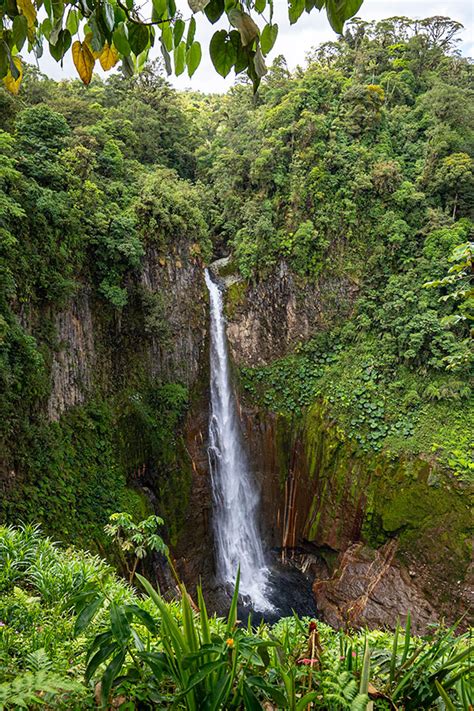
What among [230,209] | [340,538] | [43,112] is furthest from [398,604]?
[43,112]

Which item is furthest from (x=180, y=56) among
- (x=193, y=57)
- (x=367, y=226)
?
(x=367, y=226)

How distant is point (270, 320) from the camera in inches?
442

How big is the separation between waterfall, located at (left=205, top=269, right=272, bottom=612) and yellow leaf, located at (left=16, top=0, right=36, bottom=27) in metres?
9.66

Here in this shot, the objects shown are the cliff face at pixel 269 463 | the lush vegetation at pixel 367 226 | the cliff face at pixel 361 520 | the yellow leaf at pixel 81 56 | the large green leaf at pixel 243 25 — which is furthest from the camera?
the lush vegetation at pixel 367 226

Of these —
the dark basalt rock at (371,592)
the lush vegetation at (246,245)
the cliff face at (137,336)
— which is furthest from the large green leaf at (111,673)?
the dark basalt rock at (371,592)

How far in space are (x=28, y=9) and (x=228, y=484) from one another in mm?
10079

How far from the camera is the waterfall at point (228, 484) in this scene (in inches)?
379

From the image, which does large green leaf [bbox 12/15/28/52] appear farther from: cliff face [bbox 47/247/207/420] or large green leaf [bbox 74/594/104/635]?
cliff face [bbox 47/247/207/420]

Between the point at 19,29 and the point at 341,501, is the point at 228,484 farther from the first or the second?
the point at 19,29

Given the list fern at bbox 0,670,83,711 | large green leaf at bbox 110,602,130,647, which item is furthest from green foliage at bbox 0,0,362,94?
fern at bbox 0,670,83,711

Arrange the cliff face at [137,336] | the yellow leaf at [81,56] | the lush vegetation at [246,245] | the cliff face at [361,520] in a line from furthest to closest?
1. the cliff face at [361,520]
2. the cliff face at [137,336]
3. the lush vegetation at [246,245]
4. the yellow leaf at [81,56]

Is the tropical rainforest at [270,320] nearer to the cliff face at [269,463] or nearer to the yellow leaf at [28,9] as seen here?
the cliff face at [269,463]

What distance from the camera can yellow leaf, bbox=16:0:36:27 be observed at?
1027 millimetres

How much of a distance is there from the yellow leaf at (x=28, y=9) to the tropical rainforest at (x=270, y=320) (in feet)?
11.9
